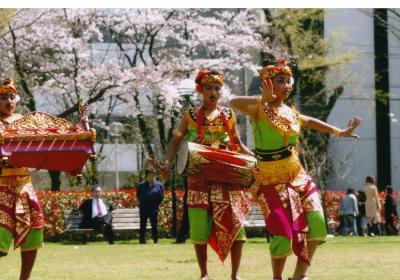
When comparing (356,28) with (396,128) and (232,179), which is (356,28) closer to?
(396,128)

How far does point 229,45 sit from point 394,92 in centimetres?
680

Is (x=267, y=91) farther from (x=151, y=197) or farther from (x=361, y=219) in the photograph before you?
(x=361, y=219)

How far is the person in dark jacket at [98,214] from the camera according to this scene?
1973 centimetres

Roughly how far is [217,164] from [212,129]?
1.30ft

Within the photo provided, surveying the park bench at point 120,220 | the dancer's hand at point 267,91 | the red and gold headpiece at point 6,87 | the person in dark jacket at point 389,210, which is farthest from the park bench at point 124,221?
the dancer's hand at point 267,91

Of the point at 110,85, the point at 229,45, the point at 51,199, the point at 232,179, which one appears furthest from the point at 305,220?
the point at 229,45

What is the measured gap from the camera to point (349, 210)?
2284cm

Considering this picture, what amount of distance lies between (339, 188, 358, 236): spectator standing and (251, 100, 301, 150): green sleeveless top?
15054 millimetres

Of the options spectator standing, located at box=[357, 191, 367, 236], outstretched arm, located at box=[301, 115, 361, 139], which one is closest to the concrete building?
spectator standing, located at box=[357, 191, 367, 236]

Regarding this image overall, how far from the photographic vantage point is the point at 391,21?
3125cm

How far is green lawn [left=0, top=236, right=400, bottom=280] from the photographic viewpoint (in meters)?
9.65

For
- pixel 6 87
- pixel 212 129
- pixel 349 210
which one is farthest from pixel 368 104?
pixel 6 87

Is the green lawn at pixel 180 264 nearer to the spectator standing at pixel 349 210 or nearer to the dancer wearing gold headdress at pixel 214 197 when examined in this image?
the dancer wearing gold headdress at pixel 214 197

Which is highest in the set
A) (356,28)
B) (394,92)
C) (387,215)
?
(356,28)
